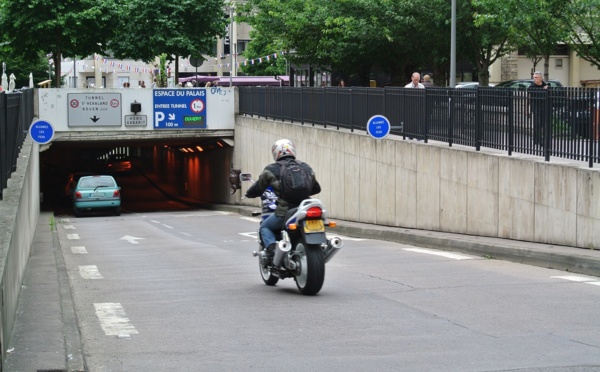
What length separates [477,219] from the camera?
60.2ft

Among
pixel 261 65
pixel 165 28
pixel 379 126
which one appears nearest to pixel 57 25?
pixel 165 28

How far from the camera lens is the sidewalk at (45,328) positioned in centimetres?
743

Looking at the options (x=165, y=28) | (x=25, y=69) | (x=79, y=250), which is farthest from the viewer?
(x=25, y=69)

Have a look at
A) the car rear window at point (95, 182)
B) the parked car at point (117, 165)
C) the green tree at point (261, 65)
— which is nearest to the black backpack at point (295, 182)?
the car rear window at point (95, 182)

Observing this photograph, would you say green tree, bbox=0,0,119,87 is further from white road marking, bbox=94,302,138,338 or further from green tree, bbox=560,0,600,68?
white road marking, bbox=94,302,138,338

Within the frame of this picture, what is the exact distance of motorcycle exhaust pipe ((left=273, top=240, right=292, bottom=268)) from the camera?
1127 cm

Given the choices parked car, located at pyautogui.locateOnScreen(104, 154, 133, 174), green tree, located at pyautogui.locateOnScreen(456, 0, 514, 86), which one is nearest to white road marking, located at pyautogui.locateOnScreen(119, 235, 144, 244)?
green tree, located at pyautogui.locateOnScreen(456, 0, 514, 86)

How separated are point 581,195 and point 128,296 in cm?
667

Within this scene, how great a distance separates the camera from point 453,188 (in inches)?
765

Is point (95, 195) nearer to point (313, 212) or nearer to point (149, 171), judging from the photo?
point (313, 212)

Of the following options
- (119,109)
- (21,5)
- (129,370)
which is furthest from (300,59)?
(129,370)

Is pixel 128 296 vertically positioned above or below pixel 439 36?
below

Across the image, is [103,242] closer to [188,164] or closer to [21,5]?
[21,5]

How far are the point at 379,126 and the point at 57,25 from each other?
88.3 feet
